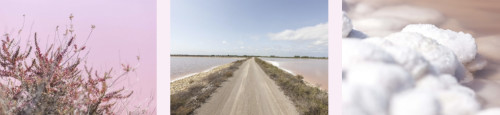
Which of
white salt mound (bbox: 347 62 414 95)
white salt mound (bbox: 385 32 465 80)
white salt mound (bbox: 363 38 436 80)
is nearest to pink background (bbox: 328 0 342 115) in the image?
white salt mound (bbox: 347 62 414 95)

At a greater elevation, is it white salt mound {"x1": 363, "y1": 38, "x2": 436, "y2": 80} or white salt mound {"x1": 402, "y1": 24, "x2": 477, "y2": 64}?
white salt mound {"x1": 402, "y1": 24, "x2": 477, "y2": 64}

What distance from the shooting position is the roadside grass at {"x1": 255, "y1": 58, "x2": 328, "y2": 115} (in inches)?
167

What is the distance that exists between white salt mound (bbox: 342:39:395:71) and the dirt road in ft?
2.53

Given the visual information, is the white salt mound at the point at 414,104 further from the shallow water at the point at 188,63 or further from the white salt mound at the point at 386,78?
the shallow water at the point at 188,63

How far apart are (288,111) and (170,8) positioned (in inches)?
65.9

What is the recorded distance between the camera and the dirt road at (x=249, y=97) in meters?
4.12

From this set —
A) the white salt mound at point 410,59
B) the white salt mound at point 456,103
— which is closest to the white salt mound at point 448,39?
the white salt mound at point 410,59

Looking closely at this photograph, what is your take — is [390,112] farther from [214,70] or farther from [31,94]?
[31,94]

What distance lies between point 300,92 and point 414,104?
1178mm

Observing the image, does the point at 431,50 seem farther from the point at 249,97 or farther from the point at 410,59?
the point at 249,97

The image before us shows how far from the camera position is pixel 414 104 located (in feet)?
13.0

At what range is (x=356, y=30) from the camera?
4129mm

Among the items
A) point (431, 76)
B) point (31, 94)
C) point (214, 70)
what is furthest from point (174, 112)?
point (431, 76)

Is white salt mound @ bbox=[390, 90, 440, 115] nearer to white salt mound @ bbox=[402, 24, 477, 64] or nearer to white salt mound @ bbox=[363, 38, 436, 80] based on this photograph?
white salt mound @ bbox=[363, 38, 436, 80]
